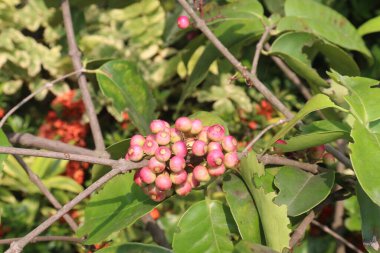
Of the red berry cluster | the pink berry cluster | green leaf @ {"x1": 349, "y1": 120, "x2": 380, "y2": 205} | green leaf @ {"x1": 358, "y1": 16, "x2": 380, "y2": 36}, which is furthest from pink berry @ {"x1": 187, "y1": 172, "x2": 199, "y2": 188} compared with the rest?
the red berry cluster

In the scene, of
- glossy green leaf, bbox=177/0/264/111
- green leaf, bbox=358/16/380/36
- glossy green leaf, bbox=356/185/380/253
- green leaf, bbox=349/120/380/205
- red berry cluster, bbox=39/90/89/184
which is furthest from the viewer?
red berry cluster, bbox=39/90/89/184

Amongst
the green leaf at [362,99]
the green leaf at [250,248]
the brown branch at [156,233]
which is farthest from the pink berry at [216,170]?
the brown branch at [156,233]

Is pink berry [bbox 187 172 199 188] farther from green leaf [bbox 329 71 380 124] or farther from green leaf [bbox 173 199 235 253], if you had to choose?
green leaf [bbox 329 71 380 124]

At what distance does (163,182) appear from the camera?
0.76 metres

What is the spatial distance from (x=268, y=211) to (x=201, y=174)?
13cm

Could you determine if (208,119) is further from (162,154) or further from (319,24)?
(319,24)

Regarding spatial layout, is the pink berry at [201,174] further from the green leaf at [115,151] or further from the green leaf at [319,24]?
the green leaf at [319,24]

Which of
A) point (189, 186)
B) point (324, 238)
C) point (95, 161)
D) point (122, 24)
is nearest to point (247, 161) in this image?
point (189, 186)

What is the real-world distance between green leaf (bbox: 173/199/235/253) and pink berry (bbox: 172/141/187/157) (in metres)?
0.17

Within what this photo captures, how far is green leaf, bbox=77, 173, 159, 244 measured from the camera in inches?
34.2

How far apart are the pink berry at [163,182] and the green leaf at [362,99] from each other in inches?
11.7

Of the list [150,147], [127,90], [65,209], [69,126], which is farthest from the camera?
[69,126]

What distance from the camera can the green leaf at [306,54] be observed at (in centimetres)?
115

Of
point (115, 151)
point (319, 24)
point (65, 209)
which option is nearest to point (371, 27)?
point (319, 24)
